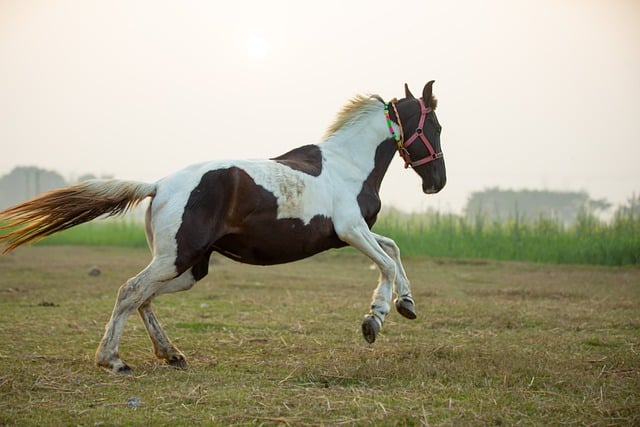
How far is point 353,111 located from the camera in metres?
6.56

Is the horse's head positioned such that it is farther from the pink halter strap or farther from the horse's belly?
the horse's belly

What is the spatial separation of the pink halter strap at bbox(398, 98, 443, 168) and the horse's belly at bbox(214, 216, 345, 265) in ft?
3.90

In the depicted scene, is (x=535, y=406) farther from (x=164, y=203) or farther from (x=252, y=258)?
(x=164, y=203)

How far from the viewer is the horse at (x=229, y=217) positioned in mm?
5352

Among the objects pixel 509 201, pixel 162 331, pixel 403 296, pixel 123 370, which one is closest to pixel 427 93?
pixel 403 296

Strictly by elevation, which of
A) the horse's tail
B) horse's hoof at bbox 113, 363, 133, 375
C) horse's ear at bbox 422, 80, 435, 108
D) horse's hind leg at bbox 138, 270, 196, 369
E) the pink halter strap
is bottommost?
horse's hoof at bbox 113, 363, 133, 375

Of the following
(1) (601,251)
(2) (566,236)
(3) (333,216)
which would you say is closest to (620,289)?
(1) (601,251)

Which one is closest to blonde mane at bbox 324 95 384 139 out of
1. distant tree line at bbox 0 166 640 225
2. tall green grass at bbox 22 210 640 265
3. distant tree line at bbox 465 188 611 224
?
tall green grass at bbox 22 210 640 265

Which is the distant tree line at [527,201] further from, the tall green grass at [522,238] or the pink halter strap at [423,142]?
the pink halter strap at [423,142]

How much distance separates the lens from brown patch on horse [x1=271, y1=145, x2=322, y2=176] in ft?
19.4

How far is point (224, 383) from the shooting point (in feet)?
16.4

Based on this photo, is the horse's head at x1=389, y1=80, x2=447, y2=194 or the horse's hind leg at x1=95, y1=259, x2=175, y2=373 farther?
the horse's head at x1=389, y1=80, x2=447, y2=194

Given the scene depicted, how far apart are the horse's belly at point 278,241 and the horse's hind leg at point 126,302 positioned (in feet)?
1.67

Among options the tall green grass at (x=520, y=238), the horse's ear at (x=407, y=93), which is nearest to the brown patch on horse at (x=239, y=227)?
the horse's ear at (x=407, y=93)
